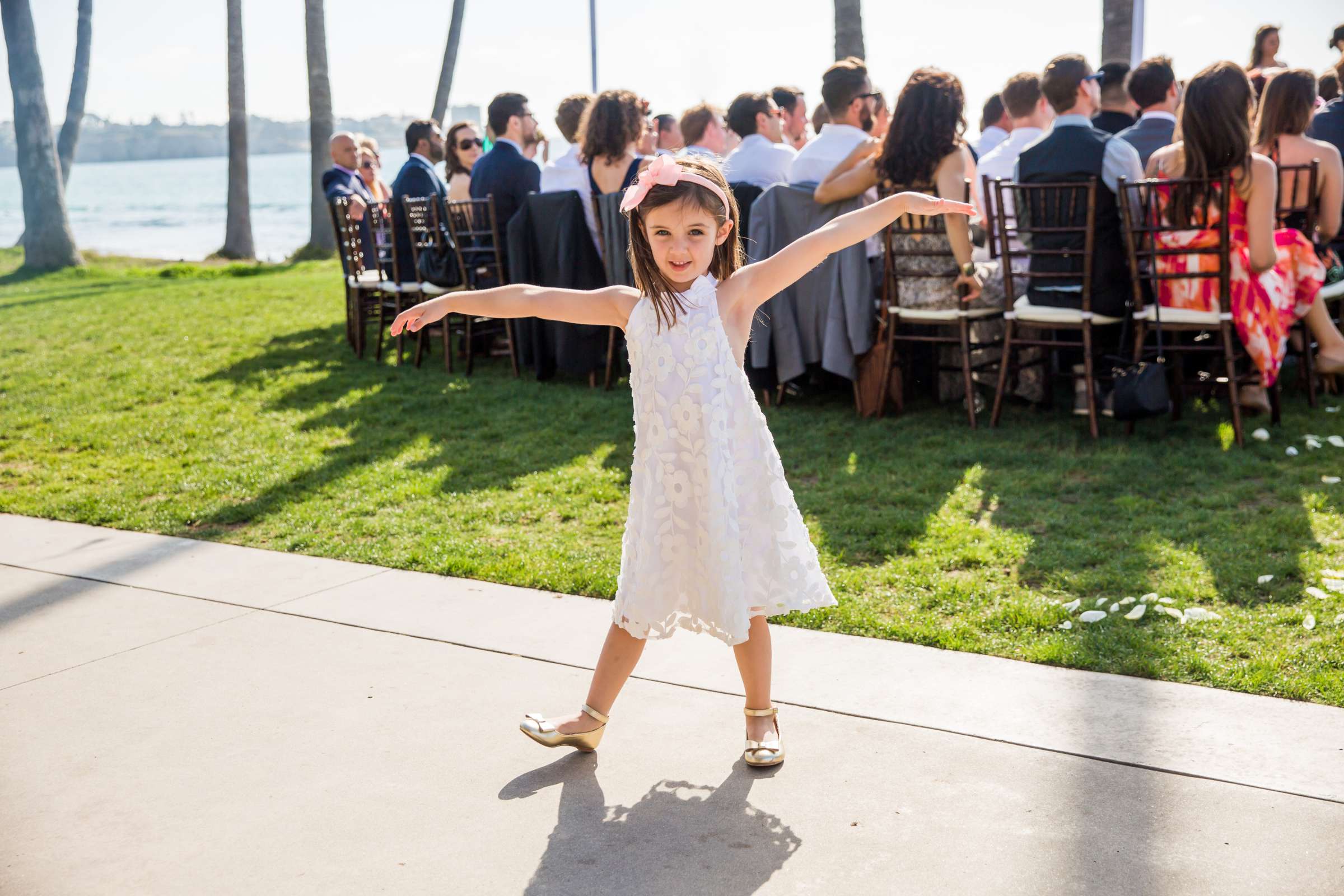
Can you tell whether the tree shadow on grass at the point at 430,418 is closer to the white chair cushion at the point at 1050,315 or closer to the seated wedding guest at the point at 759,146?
the seated wedding guest at the point at 759,146

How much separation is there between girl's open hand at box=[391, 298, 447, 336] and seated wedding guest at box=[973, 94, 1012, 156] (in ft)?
23.5

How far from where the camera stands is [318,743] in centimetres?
312

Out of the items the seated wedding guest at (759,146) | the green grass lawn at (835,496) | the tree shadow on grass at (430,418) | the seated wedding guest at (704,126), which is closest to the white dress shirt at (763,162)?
the seated wedding guest at (759,146)

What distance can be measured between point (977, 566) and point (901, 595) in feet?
1.47

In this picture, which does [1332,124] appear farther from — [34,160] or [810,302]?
[34,160]

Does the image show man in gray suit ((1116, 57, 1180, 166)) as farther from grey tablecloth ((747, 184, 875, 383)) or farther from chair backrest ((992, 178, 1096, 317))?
grey tablecloth ((747, 184, 875, 383))

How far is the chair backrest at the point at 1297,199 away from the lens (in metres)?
Answer: 6.32

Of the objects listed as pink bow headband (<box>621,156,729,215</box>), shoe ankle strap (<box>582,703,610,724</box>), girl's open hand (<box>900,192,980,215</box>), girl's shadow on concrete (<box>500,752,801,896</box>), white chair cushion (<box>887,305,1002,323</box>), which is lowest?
girl's shadow on concrete (<box>500,752,801,896</box>)

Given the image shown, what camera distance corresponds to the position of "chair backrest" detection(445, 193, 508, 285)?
893 cm

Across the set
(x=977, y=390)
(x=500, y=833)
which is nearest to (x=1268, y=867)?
(x=500, y=833)

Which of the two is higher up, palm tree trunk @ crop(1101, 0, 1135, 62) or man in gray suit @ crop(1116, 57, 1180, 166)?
palm tree trunk @ crop(1101, 0, 1135, 62)

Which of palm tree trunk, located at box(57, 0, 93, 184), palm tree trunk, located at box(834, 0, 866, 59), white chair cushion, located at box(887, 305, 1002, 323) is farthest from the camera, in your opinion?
palm tree trunk, located at box(57, 0, 93, 184)

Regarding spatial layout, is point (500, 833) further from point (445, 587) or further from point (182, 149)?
point (182, 149)

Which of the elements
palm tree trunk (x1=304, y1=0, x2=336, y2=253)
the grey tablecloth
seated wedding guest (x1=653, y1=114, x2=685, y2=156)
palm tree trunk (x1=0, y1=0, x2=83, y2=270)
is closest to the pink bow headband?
the grey tablecloth
